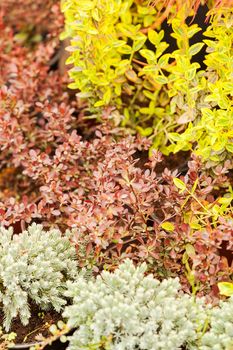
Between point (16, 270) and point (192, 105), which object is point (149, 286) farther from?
point (192, 105)

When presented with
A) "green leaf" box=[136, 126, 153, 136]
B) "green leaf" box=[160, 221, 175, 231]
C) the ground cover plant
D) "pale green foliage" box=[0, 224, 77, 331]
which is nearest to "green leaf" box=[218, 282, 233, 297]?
the ground cover plant

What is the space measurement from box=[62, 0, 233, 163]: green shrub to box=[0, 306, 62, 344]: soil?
28.5 inches

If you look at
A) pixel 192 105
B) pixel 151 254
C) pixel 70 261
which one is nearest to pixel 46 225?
pixel 70 261

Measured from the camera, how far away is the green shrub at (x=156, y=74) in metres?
2.36

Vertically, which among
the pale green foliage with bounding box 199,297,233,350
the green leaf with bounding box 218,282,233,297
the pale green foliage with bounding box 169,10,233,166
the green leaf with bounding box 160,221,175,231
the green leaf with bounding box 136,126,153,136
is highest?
the pale green foliage with bounding box 169,10,233,166

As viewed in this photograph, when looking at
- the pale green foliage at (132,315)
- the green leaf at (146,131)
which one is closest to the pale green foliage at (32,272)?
the pale green foliage at (132,315)

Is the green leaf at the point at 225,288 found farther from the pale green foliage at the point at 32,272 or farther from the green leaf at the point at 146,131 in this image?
the green leaf at the point at 146,131

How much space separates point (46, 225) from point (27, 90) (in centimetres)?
77

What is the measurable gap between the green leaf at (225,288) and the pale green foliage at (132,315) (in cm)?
8

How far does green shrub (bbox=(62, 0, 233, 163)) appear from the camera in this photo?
7.74ft

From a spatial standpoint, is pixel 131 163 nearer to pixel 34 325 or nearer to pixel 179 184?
pixel 179 184

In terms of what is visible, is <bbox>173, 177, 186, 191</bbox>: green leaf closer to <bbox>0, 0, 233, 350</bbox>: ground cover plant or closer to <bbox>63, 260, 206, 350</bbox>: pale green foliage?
<bbox>0, 0, 233, 350</bbox>: ground cover plant

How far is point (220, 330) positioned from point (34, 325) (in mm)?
635

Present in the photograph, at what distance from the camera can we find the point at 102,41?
2678 millimetres
